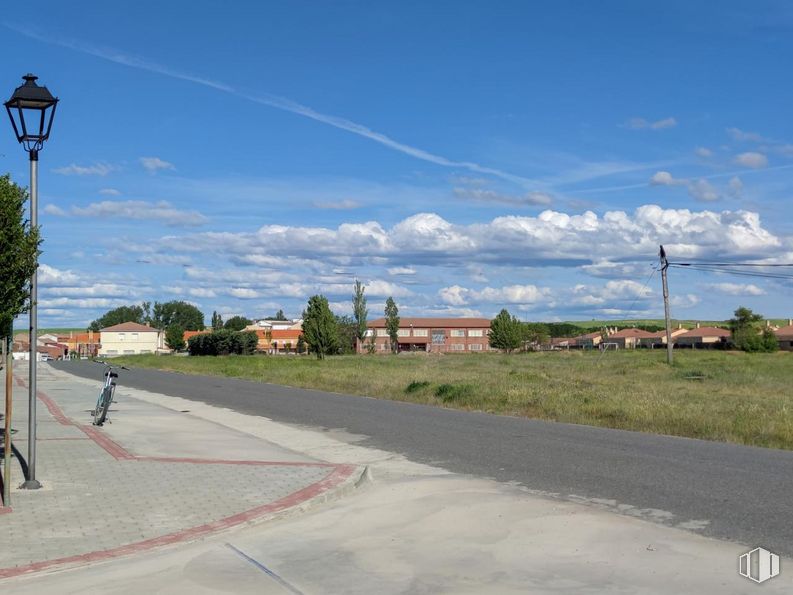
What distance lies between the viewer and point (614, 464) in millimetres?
12578

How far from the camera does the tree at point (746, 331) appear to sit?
100188 mm

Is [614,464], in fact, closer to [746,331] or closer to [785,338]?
[746,331]

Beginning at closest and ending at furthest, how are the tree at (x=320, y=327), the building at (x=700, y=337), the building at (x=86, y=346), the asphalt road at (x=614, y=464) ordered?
the asphalt road at (x=614, y=464) → the tree at (x=320, y=327) → the building at (x=700, y=337) → the building at (x=86, y=346)

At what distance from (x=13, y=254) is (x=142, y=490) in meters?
3.07

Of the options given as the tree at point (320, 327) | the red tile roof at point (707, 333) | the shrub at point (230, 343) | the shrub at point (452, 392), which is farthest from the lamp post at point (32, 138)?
the red tile roof at point (707, 333)

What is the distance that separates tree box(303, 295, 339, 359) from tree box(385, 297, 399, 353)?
40.2 metres

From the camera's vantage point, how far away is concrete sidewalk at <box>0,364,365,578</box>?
25.8 feet

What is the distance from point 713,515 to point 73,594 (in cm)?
603

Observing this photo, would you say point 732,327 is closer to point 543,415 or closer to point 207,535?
point 543,415

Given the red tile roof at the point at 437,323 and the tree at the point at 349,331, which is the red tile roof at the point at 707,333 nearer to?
the red tile roof at the point at 437,323

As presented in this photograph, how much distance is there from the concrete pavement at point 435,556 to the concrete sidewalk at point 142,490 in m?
0.29

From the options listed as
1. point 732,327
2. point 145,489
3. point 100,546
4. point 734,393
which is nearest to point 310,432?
point 145,489

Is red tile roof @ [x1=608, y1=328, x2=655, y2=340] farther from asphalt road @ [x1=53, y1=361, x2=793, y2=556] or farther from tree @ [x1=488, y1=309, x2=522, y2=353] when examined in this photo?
asphalt road @ [x1=53, y1=361, x2=793, y2=556]

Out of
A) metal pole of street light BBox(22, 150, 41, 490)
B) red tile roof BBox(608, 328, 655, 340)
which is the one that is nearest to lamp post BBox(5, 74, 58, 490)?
metal pole of street light BBox(22, 150, 41, 490)
